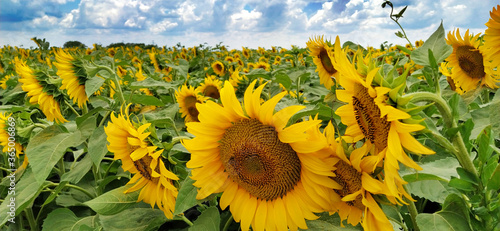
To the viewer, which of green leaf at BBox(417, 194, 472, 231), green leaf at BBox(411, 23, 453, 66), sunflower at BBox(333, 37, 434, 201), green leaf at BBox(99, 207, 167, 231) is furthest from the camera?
green leaf at BBox(99, 207, 167, 231)

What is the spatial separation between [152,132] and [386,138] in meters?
0.78

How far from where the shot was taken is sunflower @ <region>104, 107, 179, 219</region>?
4.01 feet

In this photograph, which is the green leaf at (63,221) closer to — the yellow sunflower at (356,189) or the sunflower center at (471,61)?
the yellow sunflower at (356,189)

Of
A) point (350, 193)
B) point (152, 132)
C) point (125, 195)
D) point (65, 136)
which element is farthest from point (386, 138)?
point (65, 136)

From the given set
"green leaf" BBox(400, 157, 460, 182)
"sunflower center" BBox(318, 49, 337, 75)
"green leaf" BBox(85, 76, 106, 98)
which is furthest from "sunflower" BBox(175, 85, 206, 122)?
"green leaf" BBox(400, 157, 460, 182)

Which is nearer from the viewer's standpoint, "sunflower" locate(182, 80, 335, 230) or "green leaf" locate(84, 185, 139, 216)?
"sunflower" locate(182, 80, 335, 230)

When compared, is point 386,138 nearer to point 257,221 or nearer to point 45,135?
point 257,221

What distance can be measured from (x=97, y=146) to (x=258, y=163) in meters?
0.94

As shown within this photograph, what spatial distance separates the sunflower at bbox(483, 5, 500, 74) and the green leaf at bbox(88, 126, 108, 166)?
1.73 metres

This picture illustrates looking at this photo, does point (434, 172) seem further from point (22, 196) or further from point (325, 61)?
point (22, 196)

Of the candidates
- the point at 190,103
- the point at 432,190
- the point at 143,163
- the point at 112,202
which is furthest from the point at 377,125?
the point at 190,103

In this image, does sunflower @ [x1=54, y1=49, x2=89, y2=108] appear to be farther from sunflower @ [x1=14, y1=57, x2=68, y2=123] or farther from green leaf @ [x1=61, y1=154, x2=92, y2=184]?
green leaf @ [x1=61, y1=154, x2=92, y2=184]

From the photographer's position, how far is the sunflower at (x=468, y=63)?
2199mm

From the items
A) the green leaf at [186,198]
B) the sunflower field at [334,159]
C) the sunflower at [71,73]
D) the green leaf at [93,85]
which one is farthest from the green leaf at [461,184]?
the sunflower at [71,73]
